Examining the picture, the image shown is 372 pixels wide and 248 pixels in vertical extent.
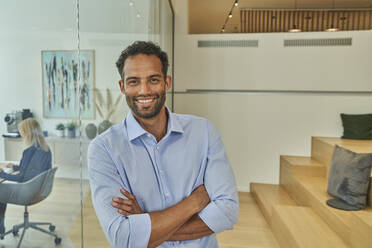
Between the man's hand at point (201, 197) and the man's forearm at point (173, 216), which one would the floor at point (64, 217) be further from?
the man's hand at point (201, 197)

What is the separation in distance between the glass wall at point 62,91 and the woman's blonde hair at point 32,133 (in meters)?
0.02

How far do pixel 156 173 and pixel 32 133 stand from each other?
47 cm

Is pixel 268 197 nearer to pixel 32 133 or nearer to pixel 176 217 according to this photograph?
pixel 176 217

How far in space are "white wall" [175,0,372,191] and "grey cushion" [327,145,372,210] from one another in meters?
1.58

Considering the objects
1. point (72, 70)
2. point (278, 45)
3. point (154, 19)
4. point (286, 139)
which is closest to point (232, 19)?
A: point (278, 45)

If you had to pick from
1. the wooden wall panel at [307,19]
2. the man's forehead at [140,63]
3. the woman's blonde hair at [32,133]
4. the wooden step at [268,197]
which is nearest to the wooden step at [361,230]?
the wooden step at [268,197]

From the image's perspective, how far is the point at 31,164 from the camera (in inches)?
37.6

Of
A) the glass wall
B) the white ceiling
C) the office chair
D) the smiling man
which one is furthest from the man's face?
the white ceiling

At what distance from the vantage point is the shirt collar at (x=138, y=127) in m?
1.08

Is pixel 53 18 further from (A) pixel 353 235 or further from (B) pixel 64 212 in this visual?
(A) pixel 353 235

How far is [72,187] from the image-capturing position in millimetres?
1321

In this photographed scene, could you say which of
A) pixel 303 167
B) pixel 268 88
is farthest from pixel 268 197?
pixel 268 88

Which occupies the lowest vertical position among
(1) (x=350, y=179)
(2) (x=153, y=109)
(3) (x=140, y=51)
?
(1) (x=350, y=179)

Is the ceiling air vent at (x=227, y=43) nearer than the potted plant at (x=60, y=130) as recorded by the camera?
No
